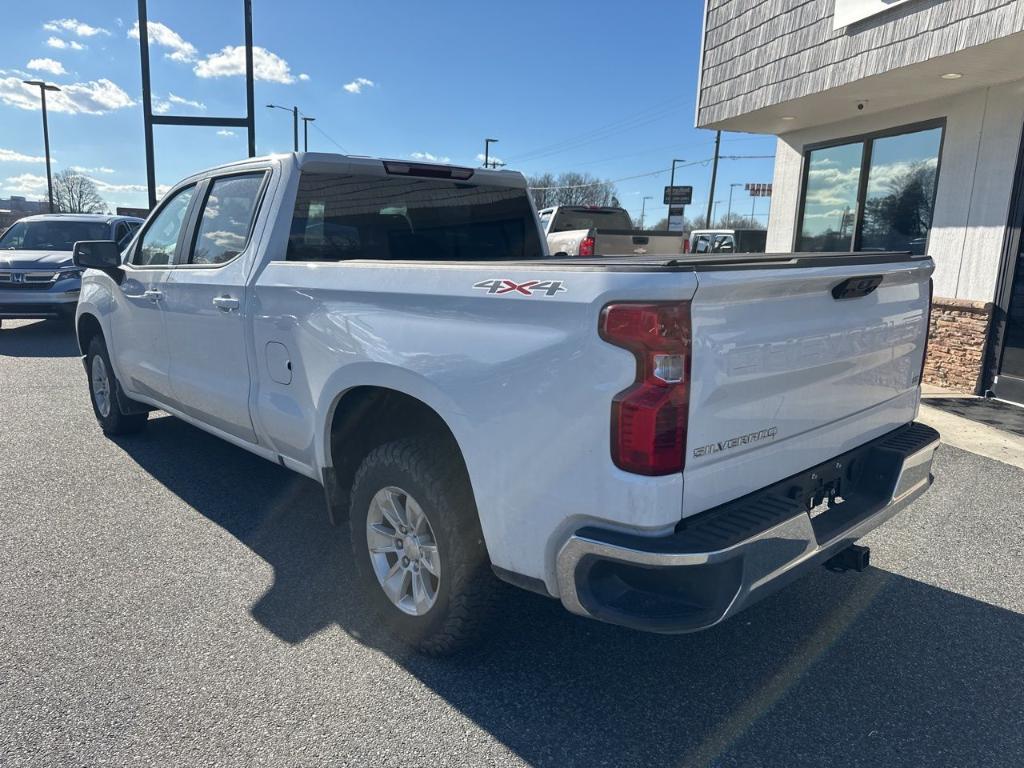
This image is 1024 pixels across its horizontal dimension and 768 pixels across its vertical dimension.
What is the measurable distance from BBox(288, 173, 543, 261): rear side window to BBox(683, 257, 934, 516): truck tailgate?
183 cm

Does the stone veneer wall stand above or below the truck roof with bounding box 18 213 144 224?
below

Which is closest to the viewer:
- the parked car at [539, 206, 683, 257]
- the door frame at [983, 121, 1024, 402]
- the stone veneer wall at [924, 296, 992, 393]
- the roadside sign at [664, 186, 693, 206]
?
the door frame at [983, 121, 1024, 402]

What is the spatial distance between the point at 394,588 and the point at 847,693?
1.77 metres

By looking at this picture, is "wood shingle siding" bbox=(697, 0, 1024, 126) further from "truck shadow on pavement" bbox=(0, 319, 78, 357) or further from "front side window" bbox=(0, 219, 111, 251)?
"front side window" bbox=(0, 219, 111, 251)

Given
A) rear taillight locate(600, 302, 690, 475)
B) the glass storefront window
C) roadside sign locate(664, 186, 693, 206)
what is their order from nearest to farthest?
rear taillight locate(600, 302, 690, 475), the glass storefront window, roadside sign locate(664, 186, 693, 206)

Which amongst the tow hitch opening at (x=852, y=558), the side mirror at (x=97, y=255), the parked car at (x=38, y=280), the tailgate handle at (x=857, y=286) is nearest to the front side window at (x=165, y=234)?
the side mirror at (x=97, y=255)

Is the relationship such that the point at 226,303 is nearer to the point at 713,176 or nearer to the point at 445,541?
the point at 445,541

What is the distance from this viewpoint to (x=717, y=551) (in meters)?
2.00

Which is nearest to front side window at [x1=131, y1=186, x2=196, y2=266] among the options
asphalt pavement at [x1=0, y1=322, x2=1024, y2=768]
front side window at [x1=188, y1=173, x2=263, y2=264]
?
front side window at [x1=188, y1=173, x2=263, y2=264]

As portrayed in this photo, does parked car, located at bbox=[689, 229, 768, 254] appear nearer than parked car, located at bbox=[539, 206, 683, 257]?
→ No

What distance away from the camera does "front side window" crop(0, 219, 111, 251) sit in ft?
39.0

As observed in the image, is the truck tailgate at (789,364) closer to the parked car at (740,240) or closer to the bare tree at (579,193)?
the parked car at (740,240)

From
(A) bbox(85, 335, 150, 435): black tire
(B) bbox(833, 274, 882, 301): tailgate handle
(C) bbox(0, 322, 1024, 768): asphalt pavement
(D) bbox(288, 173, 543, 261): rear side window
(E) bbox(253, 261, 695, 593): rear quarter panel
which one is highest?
(D) bbox(288, 173, 543, 261): rear side window

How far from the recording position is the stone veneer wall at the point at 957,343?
7.79 metres
